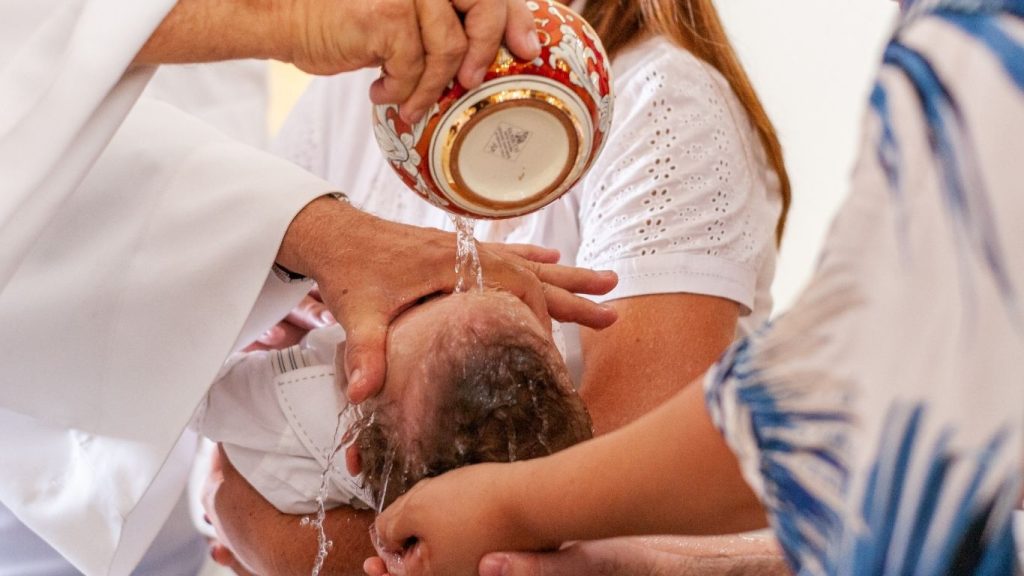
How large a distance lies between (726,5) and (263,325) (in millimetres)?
→ 1787

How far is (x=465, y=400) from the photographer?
1.29 meters

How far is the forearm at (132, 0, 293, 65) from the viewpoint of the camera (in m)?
1.34

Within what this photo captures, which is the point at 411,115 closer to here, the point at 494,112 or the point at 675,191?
the point at 494,112

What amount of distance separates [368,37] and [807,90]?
1.98m

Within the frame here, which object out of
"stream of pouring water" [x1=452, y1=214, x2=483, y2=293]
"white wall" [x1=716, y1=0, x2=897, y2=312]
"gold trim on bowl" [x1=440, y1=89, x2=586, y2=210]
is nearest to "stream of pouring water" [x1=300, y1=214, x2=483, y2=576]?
"stream of pouring water" [x1=452, y1=214, x2=483, y2=293]

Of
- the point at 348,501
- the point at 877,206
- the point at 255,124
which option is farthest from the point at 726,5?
the point at 877,206

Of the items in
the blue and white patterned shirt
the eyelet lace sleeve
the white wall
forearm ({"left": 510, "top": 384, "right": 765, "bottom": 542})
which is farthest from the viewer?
the white wall

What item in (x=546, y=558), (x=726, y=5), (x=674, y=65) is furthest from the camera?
(x=726, y=5)

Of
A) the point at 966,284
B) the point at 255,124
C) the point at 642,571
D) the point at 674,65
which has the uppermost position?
the point at 966,284

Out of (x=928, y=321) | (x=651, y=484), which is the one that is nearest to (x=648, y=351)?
(x=651, y=484)

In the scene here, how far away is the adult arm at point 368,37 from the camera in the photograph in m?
1.21

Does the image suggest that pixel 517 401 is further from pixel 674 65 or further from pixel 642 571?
pixel 674 65

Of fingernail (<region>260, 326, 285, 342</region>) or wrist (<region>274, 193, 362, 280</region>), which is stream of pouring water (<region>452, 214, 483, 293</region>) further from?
fingernail (<region>260, 326, 285, 342</region>)

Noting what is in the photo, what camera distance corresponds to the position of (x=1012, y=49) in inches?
26.3
